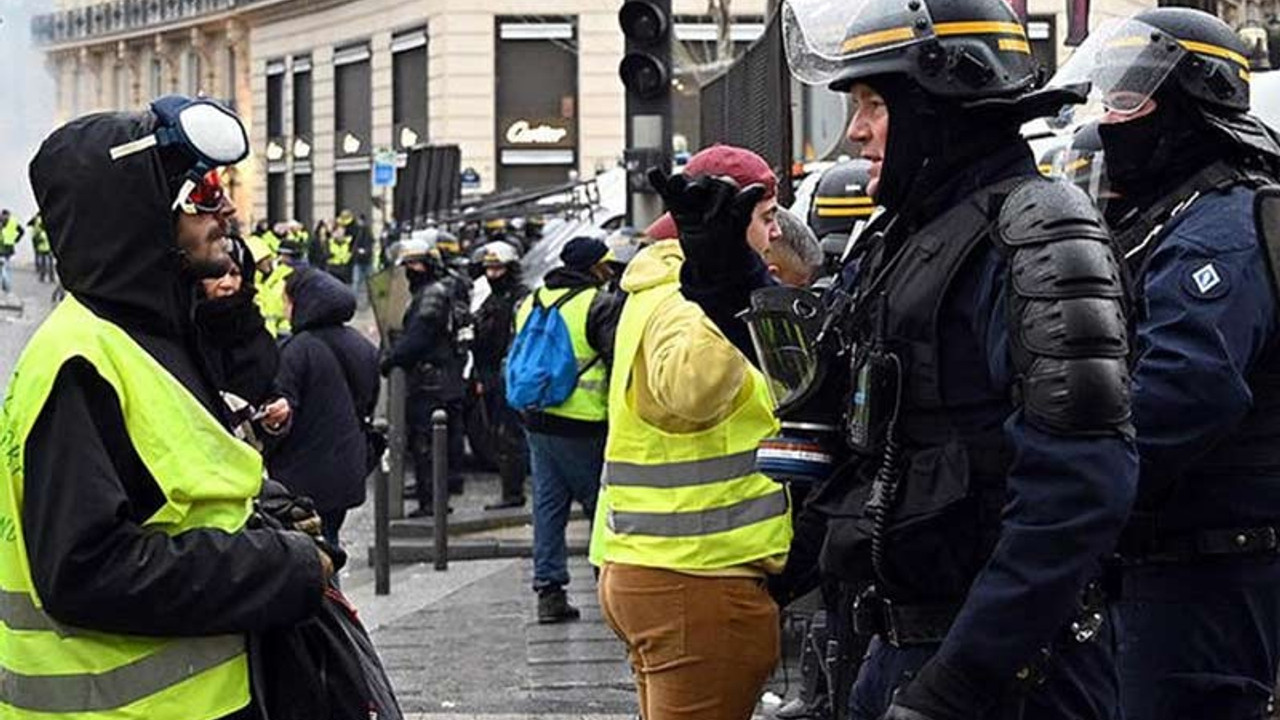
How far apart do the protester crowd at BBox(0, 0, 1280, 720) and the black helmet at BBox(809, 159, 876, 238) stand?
2.50 meters

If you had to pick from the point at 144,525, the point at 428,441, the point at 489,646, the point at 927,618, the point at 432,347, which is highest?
the point at 144,525

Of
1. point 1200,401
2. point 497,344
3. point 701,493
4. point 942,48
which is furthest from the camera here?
point 497,344

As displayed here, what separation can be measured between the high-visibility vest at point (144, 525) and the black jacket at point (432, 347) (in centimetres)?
1091

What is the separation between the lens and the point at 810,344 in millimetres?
4023

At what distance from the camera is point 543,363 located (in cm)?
1042

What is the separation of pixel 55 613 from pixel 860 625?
1.27 metres

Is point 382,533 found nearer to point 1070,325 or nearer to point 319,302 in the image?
point 319,302

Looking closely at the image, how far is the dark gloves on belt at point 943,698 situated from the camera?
10.9 ft

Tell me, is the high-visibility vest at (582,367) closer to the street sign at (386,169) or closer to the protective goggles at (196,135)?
the protective goggles at (196,135)

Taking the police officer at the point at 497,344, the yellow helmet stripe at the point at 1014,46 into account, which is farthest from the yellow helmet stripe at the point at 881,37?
the police officer at the point at 497,344

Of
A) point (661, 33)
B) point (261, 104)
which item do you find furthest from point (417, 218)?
point (261, 104)

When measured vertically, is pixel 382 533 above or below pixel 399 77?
below

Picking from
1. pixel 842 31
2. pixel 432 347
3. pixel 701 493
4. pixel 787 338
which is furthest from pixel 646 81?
pixel 842 31

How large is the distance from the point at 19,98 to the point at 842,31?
5166 millimetres
